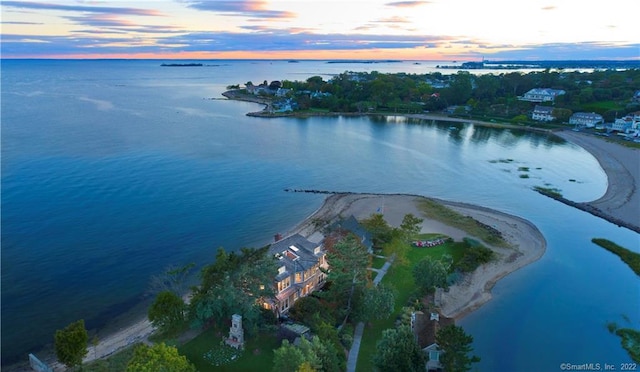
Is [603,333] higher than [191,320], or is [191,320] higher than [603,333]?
[191,320]

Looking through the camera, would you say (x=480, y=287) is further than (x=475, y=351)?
Yes

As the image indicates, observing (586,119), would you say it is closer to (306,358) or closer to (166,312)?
(306,358)

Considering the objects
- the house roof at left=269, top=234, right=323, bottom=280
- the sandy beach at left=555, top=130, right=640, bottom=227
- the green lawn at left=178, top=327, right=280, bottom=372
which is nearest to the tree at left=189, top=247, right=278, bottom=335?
the green lawn at left=178, top=327, right=280, bottom=372

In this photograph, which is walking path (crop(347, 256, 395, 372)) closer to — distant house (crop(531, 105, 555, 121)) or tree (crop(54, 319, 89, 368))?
tree (crop(54, 319, 89, 368))

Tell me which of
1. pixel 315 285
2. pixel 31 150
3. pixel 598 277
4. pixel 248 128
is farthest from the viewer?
pixel 248 128

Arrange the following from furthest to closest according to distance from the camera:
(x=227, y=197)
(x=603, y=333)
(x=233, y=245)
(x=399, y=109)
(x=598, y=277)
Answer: (x=399, y=109) < (x=227, y=197) < (x=233, y=245) < (x=598, y=277) < (x=603, y=333)

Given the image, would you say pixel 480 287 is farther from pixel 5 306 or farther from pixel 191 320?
pixel 5 306

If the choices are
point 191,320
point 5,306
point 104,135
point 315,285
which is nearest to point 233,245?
point 315,285
